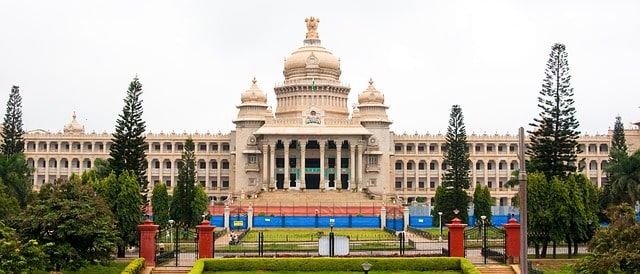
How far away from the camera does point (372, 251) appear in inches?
1366

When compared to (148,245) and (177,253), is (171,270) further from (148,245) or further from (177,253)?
(148,245)

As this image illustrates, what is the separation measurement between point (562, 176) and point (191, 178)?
23.8 m

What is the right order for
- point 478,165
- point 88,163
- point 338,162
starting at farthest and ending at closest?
point 478,165, point 88,163, point 338,162

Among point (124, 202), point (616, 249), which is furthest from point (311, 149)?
point (616, 249)

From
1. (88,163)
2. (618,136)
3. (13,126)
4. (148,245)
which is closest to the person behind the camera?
(148,245)

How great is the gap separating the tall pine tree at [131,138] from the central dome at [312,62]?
3386 centimetres

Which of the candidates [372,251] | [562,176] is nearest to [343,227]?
[562,176]

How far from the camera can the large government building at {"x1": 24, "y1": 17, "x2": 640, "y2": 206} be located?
250 ft

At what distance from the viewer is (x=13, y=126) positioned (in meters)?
66.9

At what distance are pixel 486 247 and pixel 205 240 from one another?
10.7 m

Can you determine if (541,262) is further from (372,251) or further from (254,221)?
(254,221)

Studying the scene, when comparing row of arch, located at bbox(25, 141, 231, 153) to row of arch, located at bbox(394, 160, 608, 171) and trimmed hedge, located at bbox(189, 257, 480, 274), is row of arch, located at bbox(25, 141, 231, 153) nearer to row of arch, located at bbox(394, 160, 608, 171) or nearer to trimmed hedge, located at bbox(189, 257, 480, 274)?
row of arch, located at bbox(394, 160, 608, 171)

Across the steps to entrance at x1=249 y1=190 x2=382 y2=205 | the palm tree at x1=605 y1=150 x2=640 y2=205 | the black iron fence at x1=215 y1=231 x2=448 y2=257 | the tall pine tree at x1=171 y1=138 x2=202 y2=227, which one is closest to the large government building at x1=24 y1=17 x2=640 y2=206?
the steps to entrance at x1=249 y1=190 x2=382 y2=205

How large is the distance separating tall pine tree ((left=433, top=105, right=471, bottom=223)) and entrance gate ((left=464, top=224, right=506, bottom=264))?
259 inches
